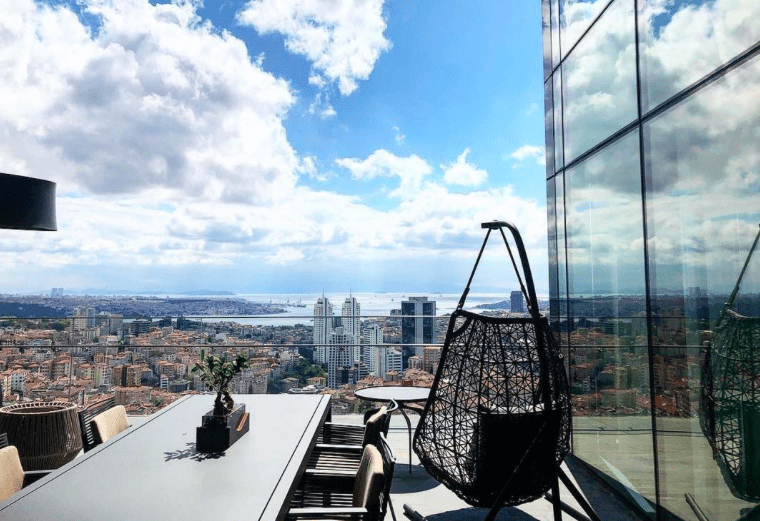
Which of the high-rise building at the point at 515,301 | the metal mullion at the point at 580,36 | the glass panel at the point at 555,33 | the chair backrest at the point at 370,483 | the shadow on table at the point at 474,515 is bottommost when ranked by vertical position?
the shadow on table at the point at 474,515

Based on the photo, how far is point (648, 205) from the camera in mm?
3135

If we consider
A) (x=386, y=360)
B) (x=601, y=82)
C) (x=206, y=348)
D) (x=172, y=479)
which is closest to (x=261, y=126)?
(x=206, y=348)

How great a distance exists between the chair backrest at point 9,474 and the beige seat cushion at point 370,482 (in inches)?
49.7

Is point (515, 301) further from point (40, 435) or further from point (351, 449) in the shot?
point (40, 435)

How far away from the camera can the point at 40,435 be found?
10.7 feet

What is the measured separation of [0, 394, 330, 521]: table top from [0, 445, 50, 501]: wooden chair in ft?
0.65

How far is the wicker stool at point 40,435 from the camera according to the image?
322 centimetres

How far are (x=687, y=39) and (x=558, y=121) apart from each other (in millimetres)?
1943

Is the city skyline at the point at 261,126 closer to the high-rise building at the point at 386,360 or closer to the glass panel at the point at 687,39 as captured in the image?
the high-rise building at the point at 386,360

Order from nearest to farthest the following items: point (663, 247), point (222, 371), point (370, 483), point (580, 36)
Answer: point (370, 483)
point (222, 371)
point (663, 247)
point (580, 36)

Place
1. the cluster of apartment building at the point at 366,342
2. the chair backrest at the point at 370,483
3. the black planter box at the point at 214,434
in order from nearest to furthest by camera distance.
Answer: the chair backrest at the point at 370,483 < the black planter box at the point at 214,434 < the cluster of apartment building at the point at 366,342

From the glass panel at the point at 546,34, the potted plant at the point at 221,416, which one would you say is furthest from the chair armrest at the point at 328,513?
the glass panel at the point at 546,34

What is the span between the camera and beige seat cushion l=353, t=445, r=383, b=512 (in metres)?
1.72

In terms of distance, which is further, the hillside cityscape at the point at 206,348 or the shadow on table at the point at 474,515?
the hillside cityscape at the point at 206,348
